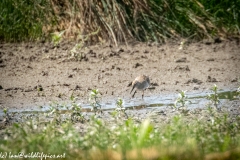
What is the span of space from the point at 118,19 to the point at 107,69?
1.61 meters

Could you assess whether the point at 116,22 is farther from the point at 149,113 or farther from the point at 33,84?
the point at 149,113

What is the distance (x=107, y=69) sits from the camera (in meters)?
9.98

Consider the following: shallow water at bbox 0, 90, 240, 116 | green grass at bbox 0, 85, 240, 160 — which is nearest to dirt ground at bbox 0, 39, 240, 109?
shallow water at bbox 0, 90, 240, 116

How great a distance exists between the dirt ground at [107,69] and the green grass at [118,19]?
31 cm

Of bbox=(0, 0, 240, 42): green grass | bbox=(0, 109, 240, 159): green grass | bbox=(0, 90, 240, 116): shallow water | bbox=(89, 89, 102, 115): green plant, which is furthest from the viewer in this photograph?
bbox=(0, 0, 240, 42): green grass

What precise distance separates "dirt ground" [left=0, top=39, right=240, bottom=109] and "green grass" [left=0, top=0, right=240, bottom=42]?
31 centimetres

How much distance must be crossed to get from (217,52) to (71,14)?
8.99 ft

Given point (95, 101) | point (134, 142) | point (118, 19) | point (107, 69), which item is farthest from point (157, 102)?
point (134, 142)

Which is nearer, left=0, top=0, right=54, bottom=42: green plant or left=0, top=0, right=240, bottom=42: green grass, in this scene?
left=0, top=0, right=240, bottom=42: green grass

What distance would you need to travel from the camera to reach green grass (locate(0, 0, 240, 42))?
37.1ft

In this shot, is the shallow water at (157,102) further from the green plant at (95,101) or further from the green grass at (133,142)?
the green grass at (133,142)

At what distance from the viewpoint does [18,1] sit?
11773mm

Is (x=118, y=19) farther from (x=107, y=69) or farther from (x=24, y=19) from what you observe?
(x=24, y=19)

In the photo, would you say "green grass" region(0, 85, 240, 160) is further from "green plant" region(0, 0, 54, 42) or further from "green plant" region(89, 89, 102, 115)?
"green plant" region(0, 0, 54, 42)
